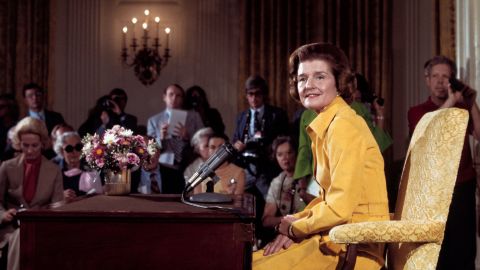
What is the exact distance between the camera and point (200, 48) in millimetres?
8109

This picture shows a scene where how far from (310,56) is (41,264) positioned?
1.21 meters

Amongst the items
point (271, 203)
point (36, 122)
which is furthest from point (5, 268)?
point (271, 203)

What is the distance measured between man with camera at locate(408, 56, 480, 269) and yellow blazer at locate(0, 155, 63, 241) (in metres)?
2.41

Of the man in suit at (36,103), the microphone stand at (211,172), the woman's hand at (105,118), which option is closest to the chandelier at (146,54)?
→ the woman's hand at (105,118)

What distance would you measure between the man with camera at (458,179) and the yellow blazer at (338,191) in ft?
6.04

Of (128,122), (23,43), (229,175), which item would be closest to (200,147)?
(229,175)

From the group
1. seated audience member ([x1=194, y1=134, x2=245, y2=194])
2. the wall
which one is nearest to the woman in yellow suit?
seated audience member ([x1=194, y1=134, x2=245, y2=194])

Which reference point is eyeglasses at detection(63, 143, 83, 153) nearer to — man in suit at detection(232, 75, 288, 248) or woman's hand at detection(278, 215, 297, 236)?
man in suit at detection(232, 75, 288, 248)

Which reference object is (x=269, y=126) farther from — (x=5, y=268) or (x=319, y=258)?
(x=319, y=258)

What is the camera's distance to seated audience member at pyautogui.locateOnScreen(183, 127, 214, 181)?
5.43 metres

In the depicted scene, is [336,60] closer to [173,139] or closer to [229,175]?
[229,175]

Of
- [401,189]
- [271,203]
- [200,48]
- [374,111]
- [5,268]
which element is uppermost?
[200,48]

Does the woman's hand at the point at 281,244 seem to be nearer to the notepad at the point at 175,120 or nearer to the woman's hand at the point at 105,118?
the notepad at the point at 175,120

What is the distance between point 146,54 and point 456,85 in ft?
15.6
